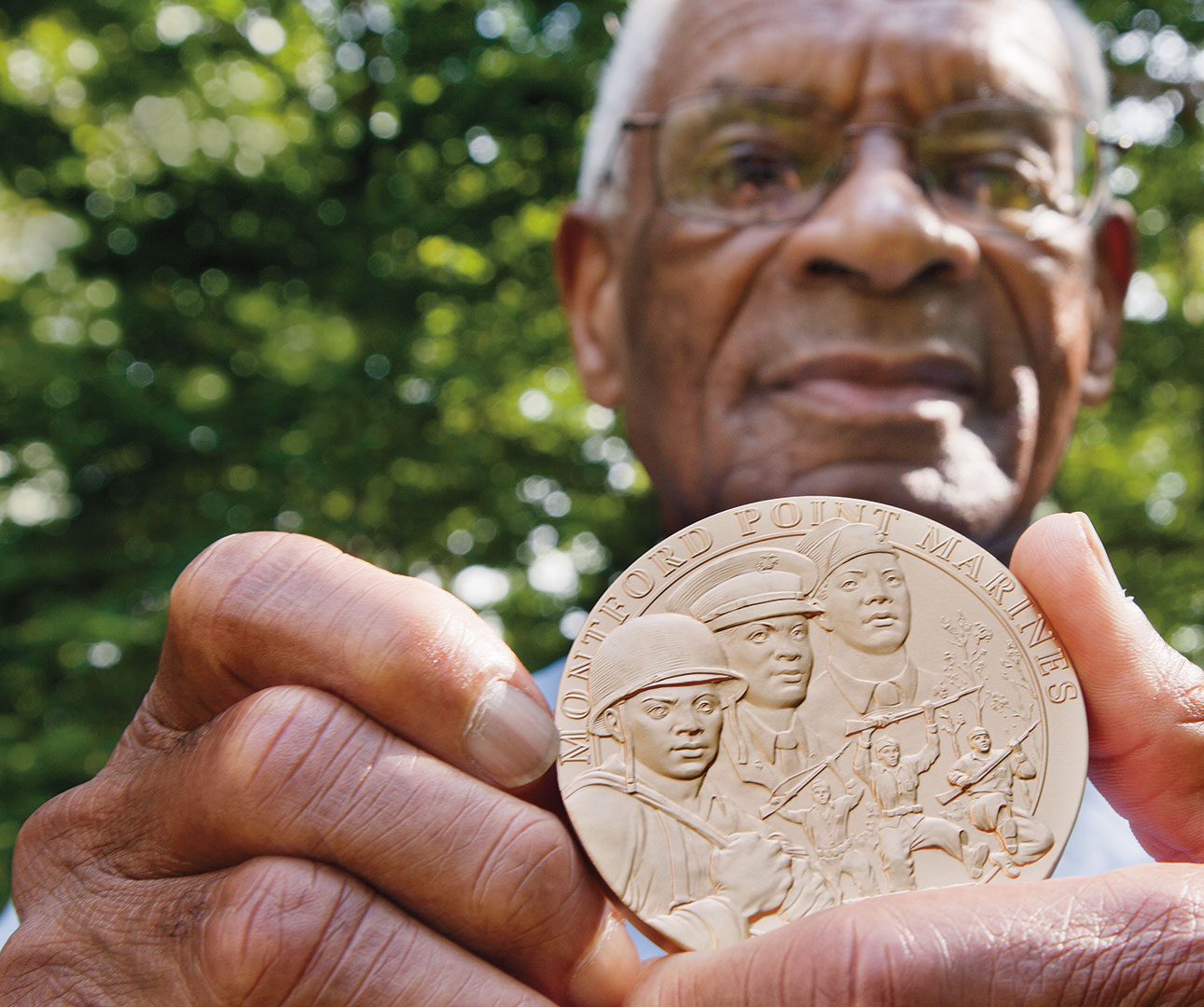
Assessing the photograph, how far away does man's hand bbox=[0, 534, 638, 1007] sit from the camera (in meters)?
1.39

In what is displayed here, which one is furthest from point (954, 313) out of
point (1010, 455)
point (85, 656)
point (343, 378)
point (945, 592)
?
point (85, 656)

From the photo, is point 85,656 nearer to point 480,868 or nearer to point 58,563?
point 58,563

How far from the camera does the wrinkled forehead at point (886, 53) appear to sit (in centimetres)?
288

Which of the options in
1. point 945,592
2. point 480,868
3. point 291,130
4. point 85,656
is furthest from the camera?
point 291,130

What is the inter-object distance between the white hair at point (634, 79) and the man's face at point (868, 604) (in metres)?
2.29

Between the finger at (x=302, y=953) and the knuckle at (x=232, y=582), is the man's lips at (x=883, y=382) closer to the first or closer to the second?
the knuckle at (x=232, y=582)

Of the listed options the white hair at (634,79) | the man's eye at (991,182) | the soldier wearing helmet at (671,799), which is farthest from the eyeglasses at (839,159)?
the soldier wearing helmet at (671,799)

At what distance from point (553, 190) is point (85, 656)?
12.9 ft

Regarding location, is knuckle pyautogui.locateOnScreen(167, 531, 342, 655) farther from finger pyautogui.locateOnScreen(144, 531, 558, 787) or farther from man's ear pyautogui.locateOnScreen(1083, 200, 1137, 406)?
man's ear pyautogui.locateOnScreen(1083, 200, 1137, 406)

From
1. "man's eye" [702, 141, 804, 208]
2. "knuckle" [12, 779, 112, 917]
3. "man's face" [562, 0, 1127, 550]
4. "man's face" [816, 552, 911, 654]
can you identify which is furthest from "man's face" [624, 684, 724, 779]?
"man's eye" [702, 141, 804, 208]

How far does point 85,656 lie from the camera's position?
4.86 m

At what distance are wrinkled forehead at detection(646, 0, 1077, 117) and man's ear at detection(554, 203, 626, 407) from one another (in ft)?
2.87

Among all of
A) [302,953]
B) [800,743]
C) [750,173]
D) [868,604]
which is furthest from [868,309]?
[302,953]

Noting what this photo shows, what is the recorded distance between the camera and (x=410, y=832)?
1.40 meters
